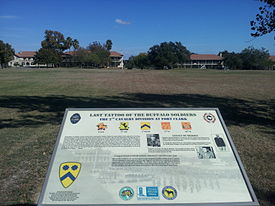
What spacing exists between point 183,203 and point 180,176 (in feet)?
0.97

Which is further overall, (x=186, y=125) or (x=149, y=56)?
(x=149, y=56)

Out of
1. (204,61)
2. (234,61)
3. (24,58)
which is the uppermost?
(204,61)

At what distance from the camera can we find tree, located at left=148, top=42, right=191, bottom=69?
354ft

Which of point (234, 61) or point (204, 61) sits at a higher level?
point (204, 61)

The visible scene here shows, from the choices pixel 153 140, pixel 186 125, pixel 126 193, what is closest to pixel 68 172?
pixel 126 193

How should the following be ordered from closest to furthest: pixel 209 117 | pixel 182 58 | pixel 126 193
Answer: pixel 126 193 < pixel 209 117 < pixel 182 58

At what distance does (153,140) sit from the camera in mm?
3217

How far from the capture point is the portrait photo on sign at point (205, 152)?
10.1ft

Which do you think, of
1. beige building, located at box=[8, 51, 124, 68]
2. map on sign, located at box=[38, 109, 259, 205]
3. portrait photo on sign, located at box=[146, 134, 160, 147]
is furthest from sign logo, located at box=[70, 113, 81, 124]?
beige building, located at box=[8, 51, 124, 68]

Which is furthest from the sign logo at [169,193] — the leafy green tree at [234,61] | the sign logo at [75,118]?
the leafy green tree at [234,61]

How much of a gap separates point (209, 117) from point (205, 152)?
0.53 m

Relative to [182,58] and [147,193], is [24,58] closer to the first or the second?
[182,58]

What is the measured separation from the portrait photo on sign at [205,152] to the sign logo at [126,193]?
0.86m

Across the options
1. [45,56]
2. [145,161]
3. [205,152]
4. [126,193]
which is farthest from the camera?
[45,56]
